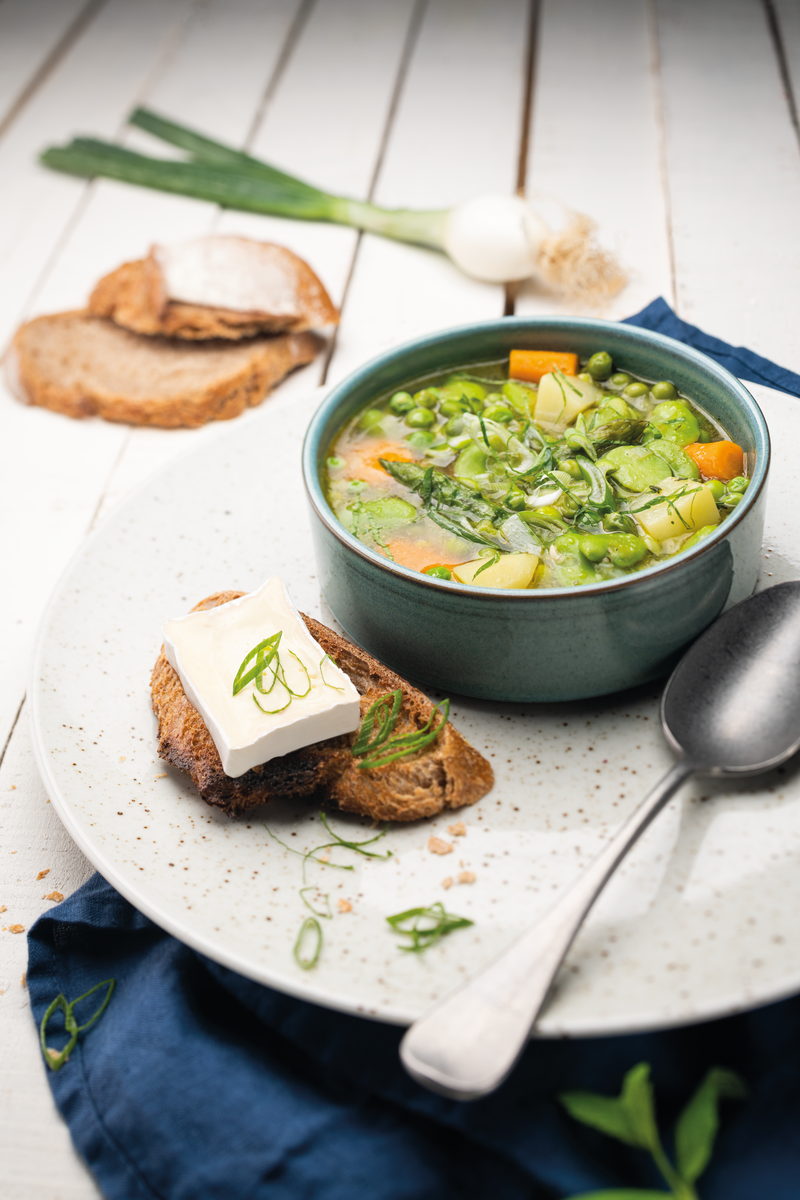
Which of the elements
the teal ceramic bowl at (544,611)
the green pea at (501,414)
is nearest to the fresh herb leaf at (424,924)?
the teal ceramic bowl at (544,611)

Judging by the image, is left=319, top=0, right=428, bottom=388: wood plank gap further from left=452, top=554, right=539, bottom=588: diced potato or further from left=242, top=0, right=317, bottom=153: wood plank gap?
left=452, top=554, right=539, bottom=588: diced potato

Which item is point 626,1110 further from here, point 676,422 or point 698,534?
point 676,422

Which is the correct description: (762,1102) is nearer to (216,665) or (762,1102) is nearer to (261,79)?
(216,665)

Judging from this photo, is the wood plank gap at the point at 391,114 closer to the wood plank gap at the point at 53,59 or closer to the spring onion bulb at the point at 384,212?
the spring onion bulb at the point at 384,212

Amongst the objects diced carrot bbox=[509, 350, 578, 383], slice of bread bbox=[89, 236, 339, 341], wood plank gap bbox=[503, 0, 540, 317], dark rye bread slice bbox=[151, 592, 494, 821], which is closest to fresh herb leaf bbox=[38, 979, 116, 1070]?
dark rye bread slice bbox=[151, 592, 494, 821]

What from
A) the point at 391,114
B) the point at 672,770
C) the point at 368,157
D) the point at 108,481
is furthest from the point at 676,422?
the point at 391,114

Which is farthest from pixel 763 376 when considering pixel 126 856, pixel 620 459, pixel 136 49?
pixel 136 49
